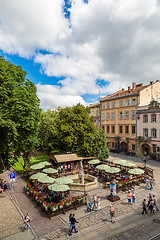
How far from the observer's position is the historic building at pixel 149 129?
1296 inches

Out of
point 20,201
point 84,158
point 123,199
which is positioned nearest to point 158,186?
point 123,199

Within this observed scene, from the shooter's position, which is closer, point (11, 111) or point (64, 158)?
point (11, 111)

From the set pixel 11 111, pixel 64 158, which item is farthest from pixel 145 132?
pixel 11 111

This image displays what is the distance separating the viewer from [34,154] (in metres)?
24.0

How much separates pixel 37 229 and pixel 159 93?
40.7 meters

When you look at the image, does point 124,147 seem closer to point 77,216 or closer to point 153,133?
point 153,133

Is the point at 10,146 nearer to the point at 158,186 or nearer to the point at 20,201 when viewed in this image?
the point at 20,201

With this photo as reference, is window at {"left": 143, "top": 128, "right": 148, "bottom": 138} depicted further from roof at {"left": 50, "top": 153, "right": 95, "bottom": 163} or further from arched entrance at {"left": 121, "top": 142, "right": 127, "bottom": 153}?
roof at {"left": 50, "top": 153, "right": 95, "bottom": 163}

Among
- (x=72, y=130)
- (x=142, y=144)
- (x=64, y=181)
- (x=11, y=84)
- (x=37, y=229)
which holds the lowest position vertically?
(x=37, y=229)

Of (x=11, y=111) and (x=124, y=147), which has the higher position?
(x=11, y=111)

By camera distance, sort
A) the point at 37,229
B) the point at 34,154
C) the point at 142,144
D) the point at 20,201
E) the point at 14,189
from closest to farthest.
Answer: the point at 37,229 → the point at 20,201 → the point at 14,189 → the point at 34,154 → the point at 142,144

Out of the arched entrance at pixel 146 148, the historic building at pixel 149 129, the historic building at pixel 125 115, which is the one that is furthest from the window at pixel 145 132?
the historic building at pixel 125 115

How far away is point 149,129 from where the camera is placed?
34625 millimetres

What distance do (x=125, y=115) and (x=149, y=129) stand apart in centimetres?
774
